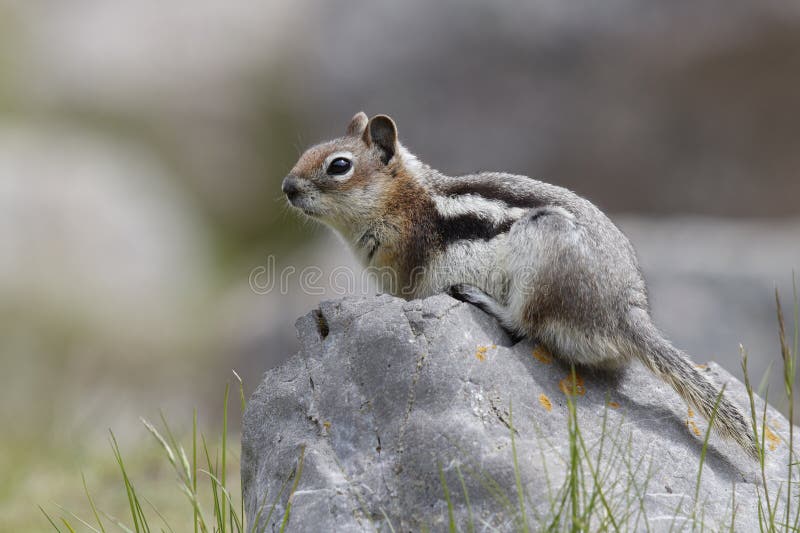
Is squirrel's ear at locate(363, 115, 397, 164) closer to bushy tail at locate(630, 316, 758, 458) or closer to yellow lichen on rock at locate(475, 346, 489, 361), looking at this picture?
yellow lichen on rock at locate(475, 346, 489, 361)

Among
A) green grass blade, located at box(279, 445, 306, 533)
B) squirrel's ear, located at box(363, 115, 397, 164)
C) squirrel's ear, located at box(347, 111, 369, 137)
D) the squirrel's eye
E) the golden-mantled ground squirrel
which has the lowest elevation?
green grass blade, located at box(279, 445, 306, 533)

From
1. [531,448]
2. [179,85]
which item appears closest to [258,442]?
[531,448]

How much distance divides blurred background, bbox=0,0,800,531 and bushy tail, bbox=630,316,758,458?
5436mm

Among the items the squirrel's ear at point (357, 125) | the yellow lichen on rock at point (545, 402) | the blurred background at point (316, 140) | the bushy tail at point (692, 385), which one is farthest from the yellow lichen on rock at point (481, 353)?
the blurred background at point (316, 140)

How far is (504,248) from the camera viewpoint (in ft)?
15.6

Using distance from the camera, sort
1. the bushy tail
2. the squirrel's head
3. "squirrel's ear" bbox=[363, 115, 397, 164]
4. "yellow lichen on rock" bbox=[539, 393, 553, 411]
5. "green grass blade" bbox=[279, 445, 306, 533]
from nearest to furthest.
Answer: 1. "green grass blade" bbox=[279, 445, 306, 533]
2. "yellow lichen on rock" bbox=[539, 393, 553, 411]
3. the bushy tail
4. the squirrel's head
5. "squirrel's ear" bbox=[363, 115, 397, 164]

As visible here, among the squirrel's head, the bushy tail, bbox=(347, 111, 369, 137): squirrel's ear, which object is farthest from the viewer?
bbox=(347, 111, 369, 137): squirrel's ear

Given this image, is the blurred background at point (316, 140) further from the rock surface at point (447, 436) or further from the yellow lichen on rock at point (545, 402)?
the yellow lichen on rock at point (545, 402)

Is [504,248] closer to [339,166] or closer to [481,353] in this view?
[481,353]

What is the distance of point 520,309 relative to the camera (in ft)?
14.8

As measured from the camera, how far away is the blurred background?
1148cm

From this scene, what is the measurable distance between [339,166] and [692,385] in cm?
243

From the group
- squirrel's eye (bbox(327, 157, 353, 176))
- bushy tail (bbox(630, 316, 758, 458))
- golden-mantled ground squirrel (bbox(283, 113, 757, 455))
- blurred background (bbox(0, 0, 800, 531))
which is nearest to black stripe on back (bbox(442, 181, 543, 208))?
golden-mantled ground squirrel (bbox(283, 113, 757, 455))

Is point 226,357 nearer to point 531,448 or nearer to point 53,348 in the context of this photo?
point 53,348
